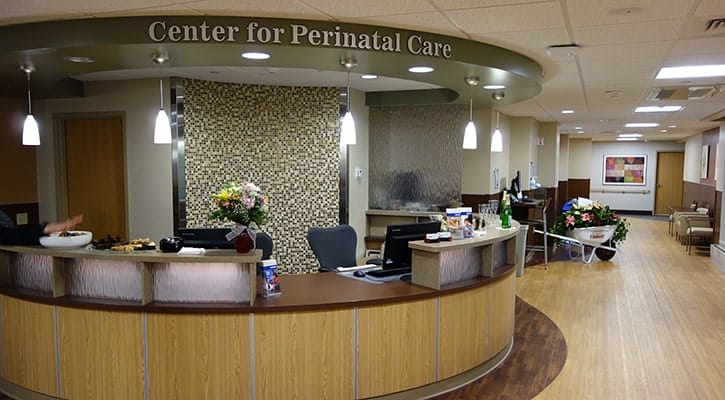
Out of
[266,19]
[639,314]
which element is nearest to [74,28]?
[266,19]

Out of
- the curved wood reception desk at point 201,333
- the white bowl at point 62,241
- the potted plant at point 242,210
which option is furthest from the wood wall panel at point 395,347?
the white bowl at point 62,241

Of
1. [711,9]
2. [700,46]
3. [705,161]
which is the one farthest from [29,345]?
[705,161]

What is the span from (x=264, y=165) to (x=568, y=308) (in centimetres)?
393

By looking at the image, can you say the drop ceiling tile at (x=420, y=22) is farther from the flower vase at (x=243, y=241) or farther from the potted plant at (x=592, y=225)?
the potted plant at (x=592, y=225)

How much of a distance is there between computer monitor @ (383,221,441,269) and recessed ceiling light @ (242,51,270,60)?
152 cm

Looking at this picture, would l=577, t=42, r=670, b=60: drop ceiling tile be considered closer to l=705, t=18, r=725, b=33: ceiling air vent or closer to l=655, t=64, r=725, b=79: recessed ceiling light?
l=705, t=18, r=725, b=33: ceiling air vent

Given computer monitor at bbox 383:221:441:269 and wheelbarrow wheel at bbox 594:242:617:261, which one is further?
wheelbarrow wheel at bbox 594:242:617:261

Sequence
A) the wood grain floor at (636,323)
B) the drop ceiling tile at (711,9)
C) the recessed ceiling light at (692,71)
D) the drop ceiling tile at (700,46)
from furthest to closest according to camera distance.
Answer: the recessed ceiling light at (692,71)
the wood grain floor at (636,323)
the drop ceiling tile at (700,46)
the drop ceiling tile at (711,9)

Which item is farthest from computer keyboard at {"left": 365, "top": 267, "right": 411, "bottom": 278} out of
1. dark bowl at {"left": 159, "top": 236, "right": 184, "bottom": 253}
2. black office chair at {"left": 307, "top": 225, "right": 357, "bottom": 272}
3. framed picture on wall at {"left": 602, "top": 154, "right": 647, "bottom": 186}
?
framed picture on wall at {"left": 602, "top": 154, "right": 647, "bottom": 186}

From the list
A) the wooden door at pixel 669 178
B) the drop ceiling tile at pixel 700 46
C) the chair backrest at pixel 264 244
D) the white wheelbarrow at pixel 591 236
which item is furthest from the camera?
the wooden door at pixel 669 178

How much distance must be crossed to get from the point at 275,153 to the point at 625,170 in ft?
48.8

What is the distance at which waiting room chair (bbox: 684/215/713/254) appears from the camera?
10.1m

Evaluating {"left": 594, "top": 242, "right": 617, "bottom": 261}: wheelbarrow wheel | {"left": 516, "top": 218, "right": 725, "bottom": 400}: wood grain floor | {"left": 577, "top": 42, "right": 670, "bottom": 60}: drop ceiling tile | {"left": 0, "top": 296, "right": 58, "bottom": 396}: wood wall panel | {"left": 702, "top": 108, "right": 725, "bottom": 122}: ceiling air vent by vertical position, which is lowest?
{"left": 516, "top": 218, "right": 725, "bottom": 400}: wood grain floor

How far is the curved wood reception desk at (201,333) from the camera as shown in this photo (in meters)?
3.40
